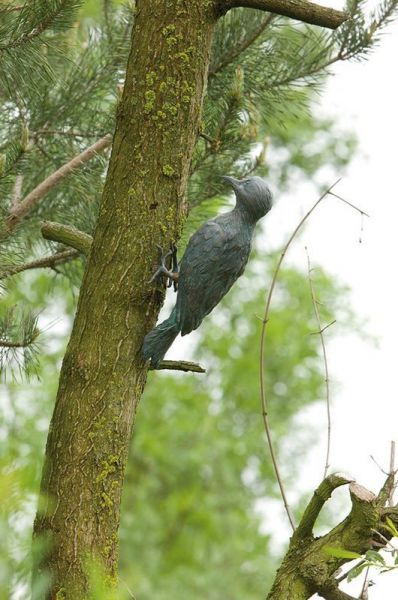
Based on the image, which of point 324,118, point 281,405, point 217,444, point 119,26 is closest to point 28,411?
point 217,444

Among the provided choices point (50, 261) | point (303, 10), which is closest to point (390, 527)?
point (303, 10)

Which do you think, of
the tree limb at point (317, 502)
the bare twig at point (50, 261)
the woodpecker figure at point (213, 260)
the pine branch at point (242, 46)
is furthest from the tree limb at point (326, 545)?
the pine branch at point (242, 46)

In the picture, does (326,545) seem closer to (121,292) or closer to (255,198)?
(121,292)

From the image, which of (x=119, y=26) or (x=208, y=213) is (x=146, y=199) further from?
(x=119, y=26)

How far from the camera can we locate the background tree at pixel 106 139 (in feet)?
5.87

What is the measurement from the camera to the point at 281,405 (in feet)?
32.5

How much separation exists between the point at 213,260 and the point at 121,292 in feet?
0.93

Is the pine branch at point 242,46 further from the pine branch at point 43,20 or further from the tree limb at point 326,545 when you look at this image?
the tree limb at point 326,545

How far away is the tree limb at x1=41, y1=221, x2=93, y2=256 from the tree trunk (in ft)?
0.52

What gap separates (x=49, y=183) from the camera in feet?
8.32

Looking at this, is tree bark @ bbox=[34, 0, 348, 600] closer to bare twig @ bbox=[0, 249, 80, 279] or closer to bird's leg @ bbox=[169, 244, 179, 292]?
bird's leg @ bbox=[169, 244, 179, 292]

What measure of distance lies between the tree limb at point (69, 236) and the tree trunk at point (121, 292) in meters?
0.16

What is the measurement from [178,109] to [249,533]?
25.4 feet

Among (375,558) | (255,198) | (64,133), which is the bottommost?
(375,558)
